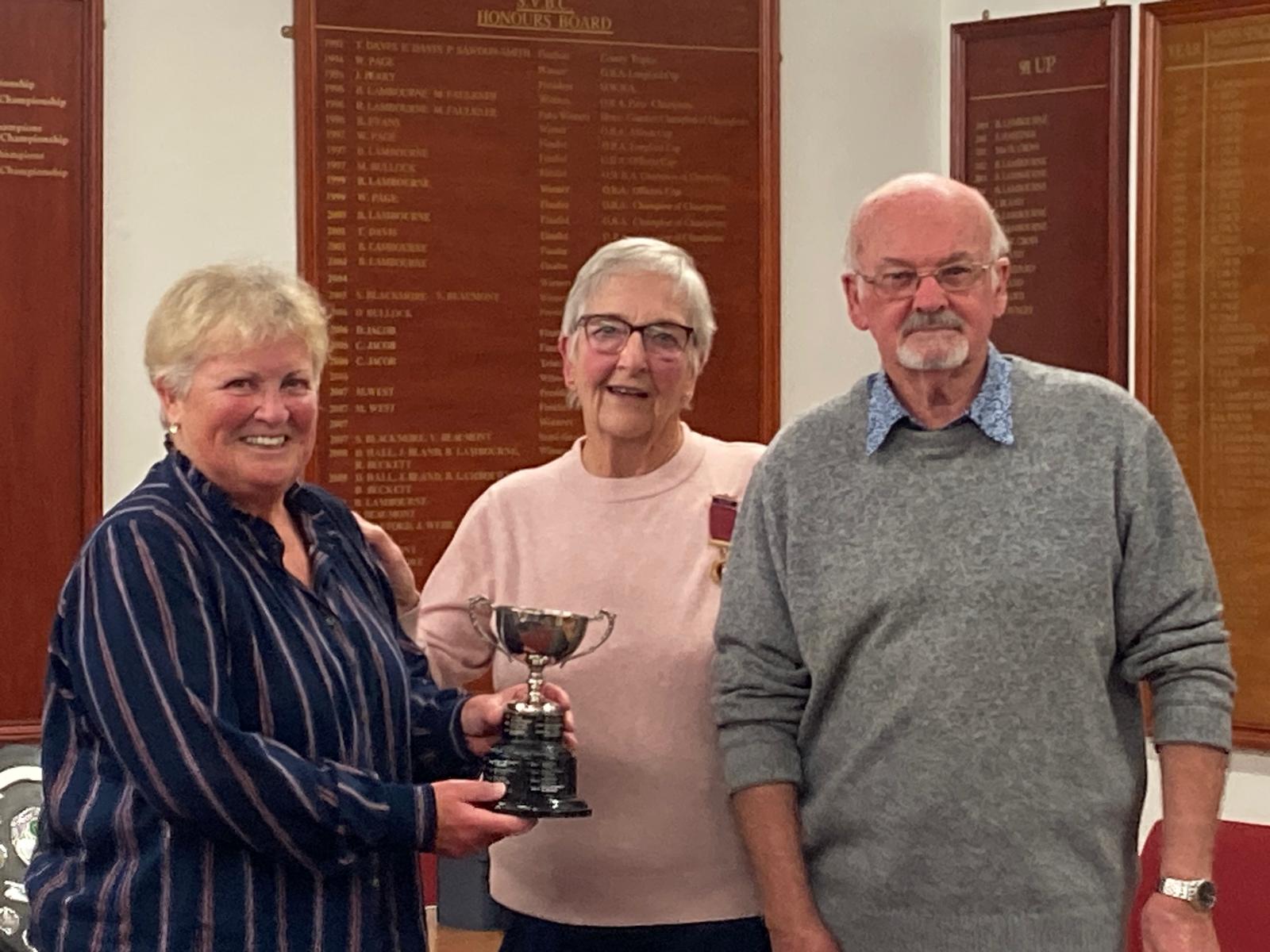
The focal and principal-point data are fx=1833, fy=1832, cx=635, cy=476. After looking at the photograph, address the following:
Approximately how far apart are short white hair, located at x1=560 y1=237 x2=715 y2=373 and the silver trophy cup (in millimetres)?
441

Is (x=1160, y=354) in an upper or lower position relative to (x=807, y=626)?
upper

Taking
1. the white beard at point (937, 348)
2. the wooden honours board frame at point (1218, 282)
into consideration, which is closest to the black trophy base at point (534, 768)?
the white beard at point (937, 348)

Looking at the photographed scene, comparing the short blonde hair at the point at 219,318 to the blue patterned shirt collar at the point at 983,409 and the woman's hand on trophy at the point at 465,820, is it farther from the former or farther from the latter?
the blue patterned shirt collar at the point at 983,409

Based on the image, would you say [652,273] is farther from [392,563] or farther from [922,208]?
[392,563]

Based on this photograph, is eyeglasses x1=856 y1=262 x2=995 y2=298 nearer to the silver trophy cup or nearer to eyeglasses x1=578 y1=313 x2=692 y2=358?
eyeglasses x1=578 y1=313 x2=692 y2=358

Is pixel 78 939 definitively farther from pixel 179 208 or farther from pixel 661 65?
pixel 661 65

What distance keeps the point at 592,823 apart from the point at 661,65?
2.09 metres

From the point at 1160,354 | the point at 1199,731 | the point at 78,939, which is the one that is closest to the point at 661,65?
the point at 1160,354

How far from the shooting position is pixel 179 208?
363 centimetres

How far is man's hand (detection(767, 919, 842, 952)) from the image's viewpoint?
2.29m

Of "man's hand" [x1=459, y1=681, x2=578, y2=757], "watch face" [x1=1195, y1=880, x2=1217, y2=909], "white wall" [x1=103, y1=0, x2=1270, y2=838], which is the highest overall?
"white wall" [x1=103, y1=0, x2=1270, y2=838]

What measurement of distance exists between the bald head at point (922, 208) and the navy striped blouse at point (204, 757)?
852mm

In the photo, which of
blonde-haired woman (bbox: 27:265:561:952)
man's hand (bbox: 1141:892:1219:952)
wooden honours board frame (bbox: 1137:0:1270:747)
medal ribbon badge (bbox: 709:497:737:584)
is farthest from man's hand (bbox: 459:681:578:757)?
wooden honours board frame (bbox: 1137:0:1270:747)

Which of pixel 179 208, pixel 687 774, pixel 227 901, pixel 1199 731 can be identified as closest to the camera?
pixel 227 901
